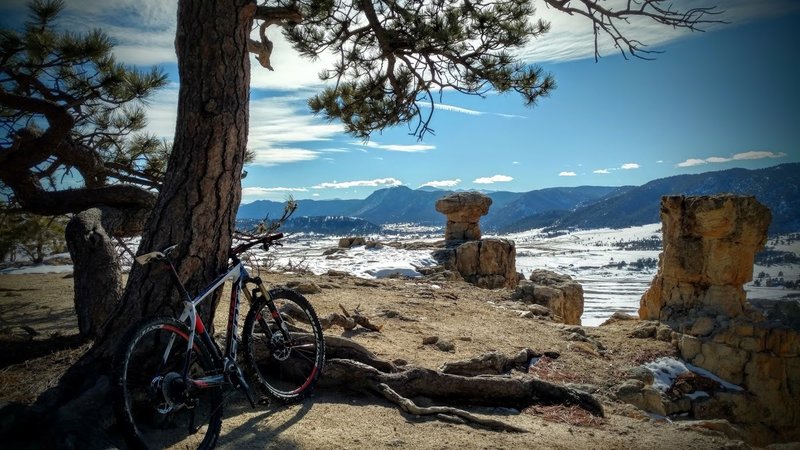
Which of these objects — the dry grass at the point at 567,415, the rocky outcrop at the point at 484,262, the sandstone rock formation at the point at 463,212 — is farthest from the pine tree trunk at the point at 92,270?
the sandstone rock formation at the point at 463,212

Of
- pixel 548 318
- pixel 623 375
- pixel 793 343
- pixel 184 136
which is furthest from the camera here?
pixel 793 343

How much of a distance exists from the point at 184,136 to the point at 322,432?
9.47 ft

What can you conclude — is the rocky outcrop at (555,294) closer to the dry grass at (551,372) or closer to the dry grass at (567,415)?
the dry grass at (551,372)

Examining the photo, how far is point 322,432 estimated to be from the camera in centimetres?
367

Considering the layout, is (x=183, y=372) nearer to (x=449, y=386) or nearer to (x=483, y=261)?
(x=449, y=386)

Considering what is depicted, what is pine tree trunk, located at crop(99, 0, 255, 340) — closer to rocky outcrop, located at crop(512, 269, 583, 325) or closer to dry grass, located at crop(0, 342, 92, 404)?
dry grass, located at crop(0, 342, 92, 404)

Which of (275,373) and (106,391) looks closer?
(106,391)

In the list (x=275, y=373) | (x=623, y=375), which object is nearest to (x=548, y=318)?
(x=623, y=375)

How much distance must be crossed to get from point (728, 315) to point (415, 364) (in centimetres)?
1515

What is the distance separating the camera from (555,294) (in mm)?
15375

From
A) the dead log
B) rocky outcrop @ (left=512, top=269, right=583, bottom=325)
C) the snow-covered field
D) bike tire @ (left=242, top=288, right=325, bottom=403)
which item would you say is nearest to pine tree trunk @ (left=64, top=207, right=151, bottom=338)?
bike tire @ (left=242, top=288, right=325, bottom=403)

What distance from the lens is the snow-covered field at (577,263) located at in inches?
718

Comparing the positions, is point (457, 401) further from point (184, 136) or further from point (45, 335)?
point (45, 335)

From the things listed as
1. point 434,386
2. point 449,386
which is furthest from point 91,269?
point 449,386
